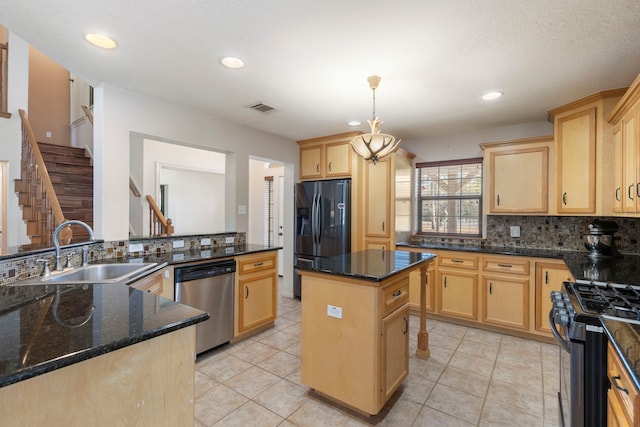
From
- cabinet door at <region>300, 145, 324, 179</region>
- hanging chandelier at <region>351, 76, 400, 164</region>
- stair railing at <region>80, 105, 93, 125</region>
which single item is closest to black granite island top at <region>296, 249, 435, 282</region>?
hanging chandelier at <region>351, 76, 400, 164</region>

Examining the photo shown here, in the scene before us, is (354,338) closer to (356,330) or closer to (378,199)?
(356,330)

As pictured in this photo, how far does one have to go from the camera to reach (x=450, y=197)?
13.6ft

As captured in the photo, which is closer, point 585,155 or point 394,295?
point 394,295

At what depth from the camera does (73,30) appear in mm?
1791

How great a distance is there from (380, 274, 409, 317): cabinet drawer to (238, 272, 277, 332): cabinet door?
163cm

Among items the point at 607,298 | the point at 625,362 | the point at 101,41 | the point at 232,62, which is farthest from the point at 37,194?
the point at 607,298

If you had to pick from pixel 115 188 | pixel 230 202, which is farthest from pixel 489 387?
pixel 115 188

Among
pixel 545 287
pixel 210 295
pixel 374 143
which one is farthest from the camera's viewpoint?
pixel 545 287

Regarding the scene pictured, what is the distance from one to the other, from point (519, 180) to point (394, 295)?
2.40 meters

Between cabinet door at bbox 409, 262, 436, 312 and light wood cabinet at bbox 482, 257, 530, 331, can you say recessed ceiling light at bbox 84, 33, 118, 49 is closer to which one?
cabinet door at bbox 409, 262, 436, 312

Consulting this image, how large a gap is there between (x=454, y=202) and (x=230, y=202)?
9.92ft

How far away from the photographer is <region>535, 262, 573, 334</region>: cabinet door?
9.71 feet

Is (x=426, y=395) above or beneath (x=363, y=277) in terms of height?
beneath

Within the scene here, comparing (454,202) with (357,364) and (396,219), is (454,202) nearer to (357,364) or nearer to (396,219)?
(396,219)
